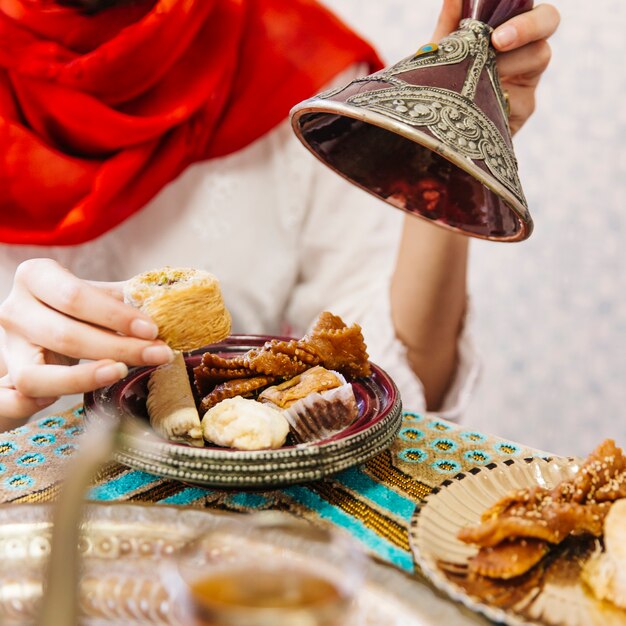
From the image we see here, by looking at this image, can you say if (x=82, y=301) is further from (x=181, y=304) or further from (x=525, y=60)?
(x=525, y=60)

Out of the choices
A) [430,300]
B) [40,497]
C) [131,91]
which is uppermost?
[131,91]

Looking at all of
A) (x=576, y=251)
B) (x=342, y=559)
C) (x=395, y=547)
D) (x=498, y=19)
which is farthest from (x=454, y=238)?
(x=576, y=251)

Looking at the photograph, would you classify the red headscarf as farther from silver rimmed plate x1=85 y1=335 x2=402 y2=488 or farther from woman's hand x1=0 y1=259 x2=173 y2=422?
silver rimmed plate x1=85 y1=335 x2=402 y2=488

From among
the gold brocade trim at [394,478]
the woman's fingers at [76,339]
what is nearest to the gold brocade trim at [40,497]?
the woman's fingers at [76,339]

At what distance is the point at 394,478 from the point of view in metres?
0.59

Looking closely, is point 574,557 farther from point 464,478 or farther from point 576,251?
point 576,251

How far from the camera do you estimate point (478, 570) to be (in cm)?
41

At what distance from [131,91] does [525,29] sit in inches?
26.5

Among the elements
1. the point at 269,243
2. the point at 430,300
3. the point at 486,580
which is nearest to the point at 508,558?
the point at 486,580

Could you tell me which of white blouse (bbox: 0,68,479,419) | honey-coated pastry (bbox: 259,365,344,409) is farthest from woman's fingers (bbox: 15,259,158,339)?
white blouse (bbox: 0,68,479,419)

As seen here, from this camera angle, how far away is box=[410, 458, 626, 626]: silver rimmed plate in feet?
1.26

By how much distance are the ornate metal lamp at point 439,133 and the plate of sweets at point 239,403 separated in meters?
0.15

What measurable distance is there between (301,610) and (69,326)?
370 mm

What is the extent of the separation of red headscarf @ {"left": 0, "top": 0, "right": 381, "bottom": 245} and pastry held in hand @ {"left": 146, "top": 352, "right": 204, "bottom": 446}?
0.46 meters
